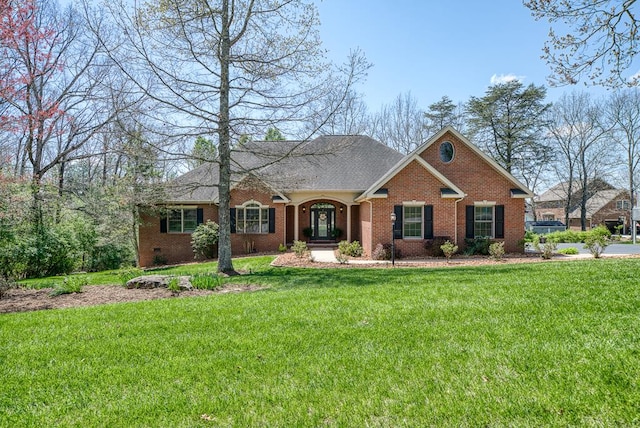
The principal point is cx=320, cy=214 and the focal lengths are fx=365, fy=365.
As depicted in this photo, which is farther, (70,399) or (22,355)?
(22,355)

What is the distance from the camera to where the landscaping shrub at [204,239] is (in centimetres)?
1764

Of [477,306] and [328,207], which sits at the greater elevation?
[328,207]

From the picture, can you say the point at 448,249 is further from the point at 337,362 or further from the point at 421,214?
the point at 337,362

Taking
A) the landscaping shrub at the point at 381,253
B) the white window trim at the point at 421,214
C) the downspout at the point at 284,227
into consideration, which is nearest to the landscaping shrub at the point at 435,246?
the white window trim at the point at 421,214

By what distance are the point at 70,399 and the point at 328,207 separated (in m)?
18.7

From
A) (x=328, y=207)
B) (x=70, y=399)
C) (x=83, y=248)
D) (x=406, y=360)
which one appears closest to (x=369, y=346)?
(x=406, y=360)

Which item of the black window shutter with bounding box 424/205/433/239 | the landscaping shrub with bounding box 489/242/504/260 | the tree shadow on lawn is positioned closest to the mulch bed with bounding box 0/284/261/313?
the tree shadow on lawn

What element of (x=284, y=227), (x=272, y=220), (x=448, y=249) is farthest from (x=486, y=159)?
(x=272, y=220)

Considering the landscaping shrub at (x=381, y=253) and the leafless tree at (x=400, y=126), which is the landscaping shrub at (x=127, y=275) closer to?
the landscaping shrub at (x=381, y=253)

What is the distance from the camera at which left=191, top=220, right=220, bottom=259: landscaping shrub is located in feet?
57.9

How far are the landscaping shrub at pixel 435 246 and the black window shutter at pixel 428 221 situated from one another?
0.24 metres

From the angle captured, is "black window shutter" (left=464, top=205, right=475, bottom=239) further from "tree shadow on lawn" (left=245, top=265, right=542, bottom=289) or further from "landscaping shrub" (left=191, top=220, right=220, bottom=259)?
"landscaping shrub" (left=191, top=220, right=220, bottom=259)

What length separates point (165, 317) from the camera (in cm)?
576

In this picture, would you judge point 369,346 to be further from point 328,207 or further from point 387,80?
point 328,207
